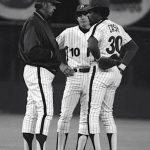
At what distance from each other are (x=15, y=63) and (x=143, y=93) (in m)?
2.58

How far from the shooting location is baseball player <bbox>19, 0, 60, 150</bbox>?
8.70m

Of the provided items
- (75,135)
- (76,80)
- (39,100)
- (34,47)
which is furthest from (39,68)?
(75,135)

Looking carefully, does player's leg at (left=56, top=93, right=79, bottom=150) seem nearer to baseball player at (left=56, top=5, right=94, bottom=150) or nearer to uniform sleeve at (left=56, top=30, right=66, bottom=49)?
baseball player at (left=56, top=5, right=94, bottom=150)

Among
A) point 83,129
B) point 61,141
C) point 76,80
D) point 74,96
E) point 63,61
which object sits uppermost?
point 63,61

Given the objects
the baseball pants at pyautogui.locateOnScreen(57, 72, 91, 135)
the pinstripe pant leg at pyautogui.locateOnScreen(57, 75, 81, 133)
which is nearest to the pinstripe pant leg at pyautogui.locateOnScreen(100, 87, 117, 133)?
the baseball pants at pyautogui.locateOnScreen(57, 72, 91, 135)

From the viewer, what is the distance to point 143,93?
1524cm

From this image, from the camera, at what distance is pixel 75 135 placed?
1259cm

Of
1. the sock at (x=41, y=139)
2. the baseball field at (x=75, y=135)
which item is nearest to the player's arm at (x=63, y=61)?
the sock at (x=41, y=139)

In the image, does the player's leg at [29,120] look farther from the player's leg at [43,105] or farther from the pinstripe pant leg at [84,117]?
the pinstripe pant leg at [84,117]

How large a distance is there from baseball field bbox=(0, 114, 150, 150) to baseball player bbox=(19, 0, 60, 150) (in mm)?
1786

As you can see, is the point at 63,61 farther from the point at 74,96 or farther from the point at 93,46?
the point at 93,46

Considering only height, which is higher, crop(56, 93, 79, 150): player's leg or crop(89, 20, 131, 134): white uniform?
crop(89, 20, 131, 134): white uniform

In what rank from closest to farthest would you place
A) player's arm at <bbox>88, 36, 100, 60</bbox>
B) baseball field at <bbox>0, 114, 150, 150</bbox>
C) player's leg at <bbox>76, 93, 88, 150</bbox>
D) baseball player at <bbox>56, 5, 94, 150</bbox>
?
player's arm at <bbox>88, 36, 100, 60</bbox> → player's leg at <bbox>76, 93, 88, 150</bbox> → baseball player at <bbox>56, 5, 94, 150</bbox> → baseball field at <bbox>0, 114, 150, 150</bbox>

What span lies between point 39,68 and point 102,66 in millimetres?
720
